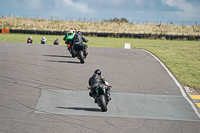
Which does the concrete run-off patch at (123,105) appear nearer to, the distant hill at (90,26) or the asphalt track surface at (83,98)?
the asphalt track surface at (83,98)

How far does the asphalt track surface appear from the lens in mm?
9297

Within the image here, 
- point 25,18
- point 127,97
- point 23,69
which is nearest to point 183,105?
point 127,97

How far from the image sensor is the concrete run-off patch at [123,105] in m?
10.6

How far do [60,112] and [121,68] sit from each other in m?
Result: 8.40

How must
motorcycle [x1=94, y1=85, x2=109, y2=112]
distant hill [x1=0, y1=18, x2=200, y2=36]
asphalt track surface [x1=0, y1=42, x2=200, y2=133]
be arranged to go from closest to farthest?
asphalt track surface [x1=0, y1=42, x2=200, y2=133], motorcycle [x1=94, y1=85, x2=109, y2=112], distant hill [x1=0, y1=18, x2=200, y2=36]

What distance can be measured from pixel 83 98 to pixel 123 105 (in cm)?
165

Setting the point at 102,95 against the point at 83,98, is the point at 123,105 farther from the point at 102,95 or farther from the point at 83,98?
the point at 102,95

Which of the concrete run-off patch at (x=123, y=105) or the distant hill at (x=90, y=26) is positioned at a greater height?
the distant hill at (x=90, y=26)

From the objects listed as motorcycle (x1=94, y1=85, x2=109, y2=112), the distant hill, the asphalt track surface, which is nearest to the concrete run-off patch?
the asphalt track surface

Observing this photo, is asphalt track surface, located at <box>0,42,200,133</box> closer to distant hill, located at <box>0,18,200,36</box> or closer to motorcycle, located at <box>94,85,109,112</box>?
motorcycle, located at <box>94,85,109,112</box>

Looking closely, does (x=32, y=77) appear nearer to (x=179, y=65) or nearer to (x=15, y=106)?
(x=15, y=106)

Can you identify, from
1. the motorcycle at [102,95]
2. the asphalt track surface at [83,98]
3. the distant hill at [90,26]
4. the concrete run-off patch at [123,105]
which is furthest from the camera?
the distant hill at [90,26]

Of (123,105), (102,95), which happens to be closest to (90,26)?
(123,105)

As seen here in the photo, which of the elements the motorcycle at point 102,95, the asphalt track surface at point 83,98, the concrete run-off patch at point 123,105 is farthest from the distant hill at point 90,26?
the motorcycle at point 102,95
